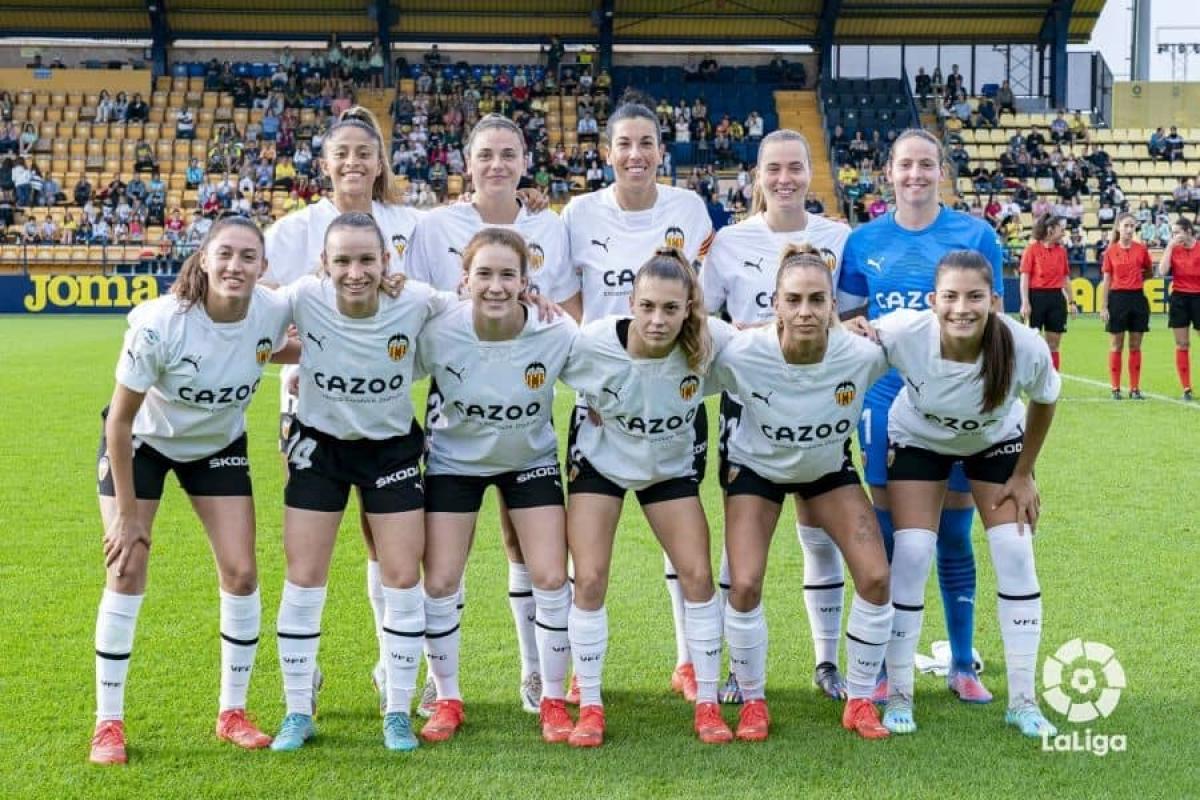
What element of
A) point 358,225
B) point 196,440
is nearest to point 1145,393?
point 358,225

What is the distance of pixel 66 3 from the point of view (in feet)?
115

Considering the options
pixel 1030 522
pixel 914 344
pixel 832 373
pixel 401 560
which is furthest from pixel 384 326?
pixel 1030 522

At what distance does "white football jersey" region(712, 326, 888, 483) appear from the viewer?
436cm

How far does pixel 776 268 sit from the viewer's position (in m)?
4.90

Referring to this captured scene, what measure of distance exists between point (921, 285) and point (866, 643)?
131 centimetres

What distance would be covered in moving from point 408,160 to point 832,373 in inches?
1144

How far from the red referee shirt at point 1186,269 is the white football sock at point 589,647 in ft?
35.2

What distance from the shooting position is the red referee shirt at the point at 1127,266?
13.1 metres

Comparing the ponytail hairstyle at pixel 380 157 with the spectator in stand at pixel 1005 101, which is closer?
the ponytail hairstyle at pixel 380 157

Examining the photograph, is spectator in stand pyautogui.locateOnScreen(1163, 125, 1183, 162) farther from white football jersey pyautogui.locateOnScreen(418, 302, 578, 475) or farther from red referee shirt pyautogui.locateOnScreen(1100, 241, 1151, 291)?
white football jersey pyautogui.locateOnScreen(418, 302, 578, 475)

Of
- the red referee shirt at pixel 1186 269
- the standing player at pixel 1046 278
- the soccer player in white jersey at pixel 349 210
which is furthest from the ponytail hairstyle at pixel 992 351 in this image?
the standing player at pixel 1046 278

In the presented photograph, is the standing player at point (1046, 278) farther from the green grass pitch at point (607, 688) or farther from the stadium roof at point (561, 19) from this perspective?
the stadium roof at point (561, 19)

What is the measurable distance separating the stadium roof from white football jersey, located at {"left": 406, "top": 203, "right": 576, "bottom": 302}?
3131 cm

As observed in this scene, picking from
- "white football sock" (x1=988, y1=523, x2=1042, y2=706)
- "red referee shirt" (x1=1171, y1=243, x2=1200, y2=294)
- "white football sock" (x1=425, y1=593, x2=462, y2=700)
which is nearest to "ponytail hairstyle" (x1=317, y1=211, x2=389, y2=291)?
"white football sock" (x1=425, y1=593, x2=462, y2=700)
